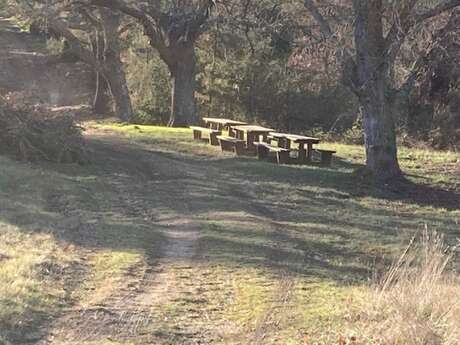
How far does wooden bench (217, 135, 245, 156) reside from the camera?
20531 millimetres

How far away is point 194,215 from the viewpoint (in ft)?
37.6

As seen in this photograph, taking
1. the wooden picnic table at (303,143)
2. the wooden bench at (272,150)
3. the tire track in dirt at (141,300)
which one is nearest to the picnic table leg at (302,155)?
the wooden picnic table at (303,143)

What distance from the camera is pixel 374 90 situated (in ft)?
50.6

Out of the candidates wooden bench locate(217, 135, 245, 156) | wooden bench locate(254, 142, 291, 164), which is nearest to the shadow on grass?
wooden bench locate(254, 142, 291, 164)

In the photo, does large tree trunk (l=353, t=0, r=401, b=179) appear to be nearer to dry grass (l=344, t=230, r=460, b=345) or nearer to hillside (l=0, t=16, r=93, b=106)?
dry grass (l=344, t=230, r=460, b=345)

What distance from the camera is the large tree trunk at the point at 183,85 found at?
90.8 ft

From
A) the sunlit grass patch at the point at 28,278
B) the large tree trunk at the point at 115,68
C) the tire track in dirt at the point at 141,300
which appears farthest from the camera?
the large tree trunk at the point at 115,68

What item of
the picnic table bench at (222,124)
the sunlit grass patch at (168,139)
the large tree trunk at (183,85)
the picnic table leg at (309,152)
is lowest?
the sunlit grass patch at (168,139)

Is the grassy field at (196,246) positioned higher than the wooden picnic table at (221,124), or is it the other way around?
the wooden picnic table at (221,124)

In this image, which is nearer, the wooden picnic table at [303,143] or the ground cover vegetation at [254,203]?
the ground cover vegetation at [254,203]

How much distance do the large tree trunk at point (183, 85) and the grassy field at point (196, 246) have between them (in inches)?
415

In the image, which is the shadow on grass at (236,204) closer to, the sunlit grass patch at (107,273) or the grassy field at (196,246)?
the grassy field at (196,246)

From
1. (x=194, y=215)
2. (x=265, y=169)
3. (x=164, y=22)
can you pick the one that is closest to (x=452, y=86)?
(x=164, y=22)

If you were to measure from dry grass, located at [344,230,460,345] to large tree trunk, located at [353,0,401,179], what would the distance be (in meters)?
8.67
